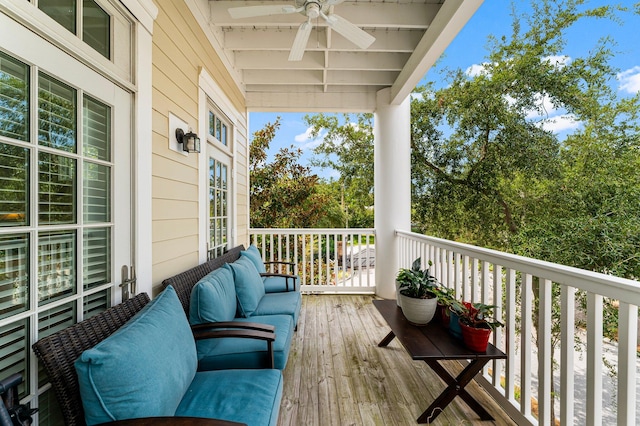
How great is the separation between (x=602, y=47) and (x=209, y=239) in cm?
760

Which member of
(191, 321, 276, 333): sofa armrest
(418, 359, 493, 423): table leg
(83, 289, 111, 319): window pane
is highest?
(83, 289, 111, 319): window pane

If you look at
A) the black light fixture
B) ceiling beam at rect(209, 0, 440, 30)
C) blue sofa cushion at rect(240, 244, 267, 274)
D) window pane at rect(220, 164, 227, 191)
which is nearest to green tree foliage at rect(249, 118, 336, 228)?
window pane at rect(220, 164, 227, 191)

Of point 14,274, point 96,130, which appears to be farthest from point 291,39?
point 14,274

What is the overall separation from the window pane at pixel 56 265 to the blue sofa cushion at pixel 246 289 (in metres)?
1.18

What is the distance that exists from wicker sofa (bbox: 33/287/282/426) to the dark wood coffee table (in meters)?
0.92

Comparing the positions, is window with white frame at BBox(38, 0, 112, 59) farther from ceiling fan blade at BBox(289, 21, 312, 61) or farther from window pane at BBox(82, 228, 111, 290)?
ceiling fan blade at BBox(289, 21, 312, 61)

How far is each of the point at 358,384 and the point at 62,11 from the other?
2.79m

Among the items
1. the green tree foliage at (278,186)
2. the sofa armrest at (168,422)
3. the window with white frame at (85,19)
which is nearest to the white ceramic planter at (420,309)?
the sofa armrest at (168,422)

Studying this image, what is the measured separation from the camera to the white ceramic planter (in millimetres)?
2080

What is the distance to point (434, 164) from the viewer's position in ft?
20.5

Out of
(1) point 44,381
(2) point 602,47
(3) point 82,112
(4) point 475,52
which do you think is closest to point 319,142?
(4) point 475,52

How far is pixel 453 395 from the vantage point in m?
1.81

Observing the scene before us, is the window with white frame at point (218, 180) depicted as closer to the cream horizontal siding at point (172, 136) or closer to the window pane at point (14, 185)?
the cream horizontal siding at point (172, 136)

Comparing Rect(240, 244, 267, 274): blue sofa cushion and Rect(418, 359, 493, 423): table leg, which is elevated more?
Rect(240, 244, 267, 274): blue sofa cushion
